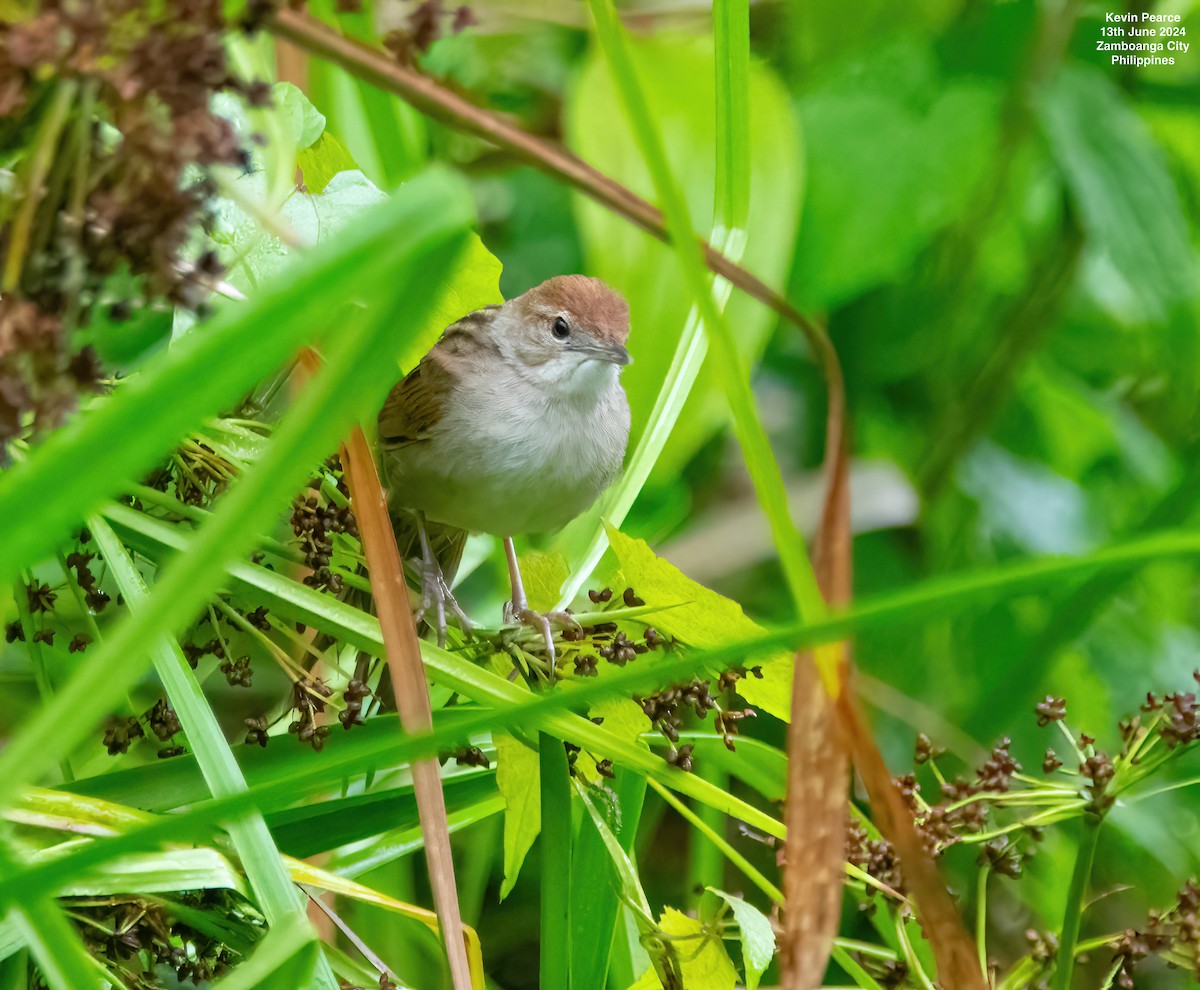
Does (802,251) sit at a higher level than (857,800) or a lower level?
higher

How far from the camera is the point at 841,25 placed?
2695 mm

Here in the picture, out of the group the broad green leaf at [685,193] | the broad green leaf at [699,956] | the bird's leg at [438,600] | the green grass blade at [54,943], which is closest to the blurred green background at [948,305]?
the broad green leaf at [685,193]

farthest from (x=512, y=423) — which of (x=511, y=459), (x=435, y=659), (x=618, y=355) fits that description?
(x=435, y=659)

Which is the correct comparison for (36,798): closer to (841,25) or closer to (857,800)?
(857,800)

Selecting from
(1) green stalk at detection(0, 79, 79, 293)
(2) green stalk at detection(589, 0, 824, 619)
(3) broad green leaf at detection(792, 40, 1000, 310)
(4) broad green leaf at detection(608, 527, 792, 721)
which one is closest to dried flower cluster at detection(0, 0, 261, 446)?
(1) green stalk at detection(0, 79, 79, 293)

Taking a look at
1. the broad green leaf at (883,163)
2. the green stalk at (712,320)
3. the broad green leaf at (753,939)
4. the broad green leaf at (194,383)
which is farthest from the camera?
the broad green leaf at (883,163)

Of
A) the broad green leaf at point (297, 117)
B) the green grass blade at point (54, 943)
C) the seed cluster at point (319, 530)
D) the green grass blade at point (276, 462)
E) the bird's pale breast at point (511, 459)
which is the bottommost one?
the bird's pale breast at point (511, 459)

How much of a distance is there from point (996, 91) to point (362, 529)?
204 centimetres

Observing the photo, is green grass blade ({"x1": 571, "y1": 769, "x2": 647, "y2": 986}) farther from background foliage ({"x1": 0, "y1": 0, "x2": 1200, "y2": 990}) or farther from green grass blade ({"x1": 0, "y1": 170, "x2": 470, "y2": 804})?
green grass blade ({"x1": 0, "y1": 170, "x2": 470, "y2": 804})

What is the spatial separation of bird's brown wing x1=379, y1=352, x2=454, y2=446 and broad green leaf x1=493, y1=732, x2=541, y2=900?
0.94m

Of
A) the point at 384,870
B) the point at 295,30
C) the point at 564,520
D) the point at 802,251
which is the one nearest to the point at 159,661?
the point at 295,30

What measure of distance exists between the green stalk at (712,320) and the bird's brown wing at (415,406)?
126 centimetres

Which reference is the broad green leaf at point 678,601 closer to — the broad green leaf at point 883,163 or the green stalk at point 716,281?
the green stalk at point 716,281

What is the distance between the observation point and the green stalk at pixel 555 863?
115 cm
